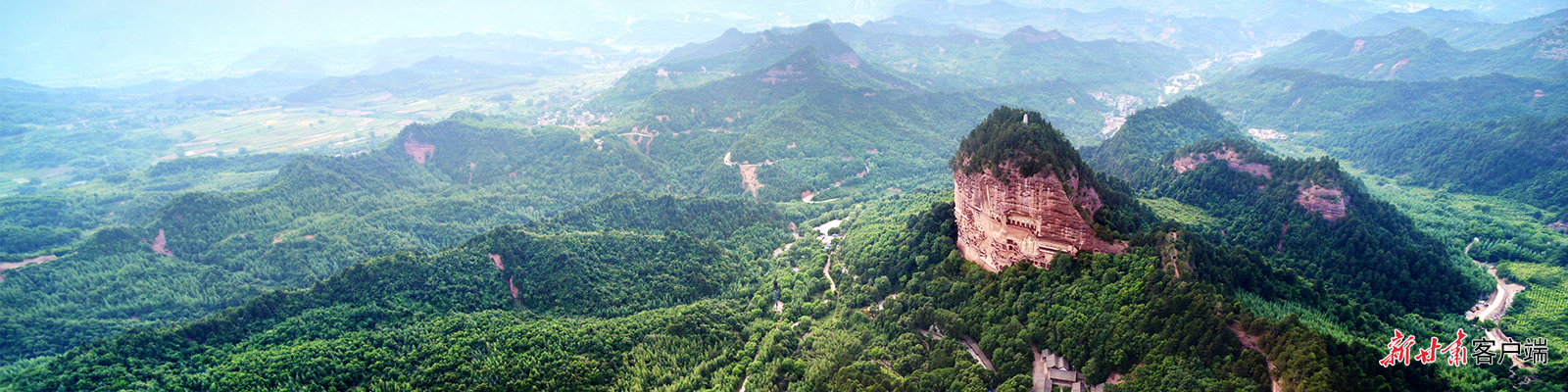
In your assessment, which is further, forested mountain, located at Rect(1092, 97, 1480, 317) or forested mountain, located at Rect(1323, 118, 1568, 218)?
forested mountain, located at Rect(1323, 118, 1568, 218)

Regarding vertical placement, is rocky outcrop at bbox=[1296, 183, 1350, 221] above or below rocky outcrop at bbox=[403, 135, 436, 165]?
below

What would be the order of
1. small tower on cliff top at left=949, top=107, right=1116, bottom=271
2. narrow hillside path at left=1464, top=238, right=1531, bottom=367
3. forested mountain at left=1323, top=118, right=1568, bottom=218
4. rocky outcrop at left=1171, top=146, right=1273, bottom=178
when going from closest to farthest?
small tower on cliff top at left=949, top=107, right=1116, bottom=271, narrow hillside path at left=1464, top=238, right=1531, bottom=367, rocky outcrop at left=1171, top=146, right=1273, bottom=178, forested mountain at left=1323, top=118, right=1568, bottom=218

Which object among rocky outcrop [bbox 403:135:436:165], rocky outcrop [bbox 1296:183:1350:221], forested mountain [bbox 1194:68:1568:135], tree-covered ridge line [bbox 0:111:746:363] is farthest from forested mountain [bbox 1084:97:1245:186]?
rocky outcrop [bbox 403:135:436:165]

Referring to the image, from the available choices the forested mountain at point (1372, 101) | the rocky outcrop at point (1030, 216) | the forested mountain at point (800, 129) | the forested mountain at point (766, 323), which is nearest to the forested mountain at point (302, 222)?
the forested mountain at point (800, 129)

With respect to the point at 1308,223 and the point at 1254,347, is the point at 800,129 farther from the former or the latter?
the point at 1254,347

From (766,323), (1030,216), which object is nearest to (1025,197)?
(1030,216)

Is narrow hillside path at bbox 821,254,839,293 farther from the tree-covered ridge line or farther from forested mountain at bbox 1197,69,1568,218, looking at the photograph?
forested mountain at bbox 1197,69,1568,218

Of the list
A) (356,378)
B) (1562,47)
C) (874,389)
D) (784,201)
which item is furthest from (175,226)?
(1562,47)

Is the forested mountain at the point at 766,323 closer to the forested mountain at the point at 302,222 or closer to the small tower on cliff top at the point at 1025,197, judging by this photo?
the small tower on cliff top at the point at 1025,197

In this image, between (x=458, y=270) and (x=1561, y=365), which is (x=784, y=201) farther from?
(x=1561, y=365)
